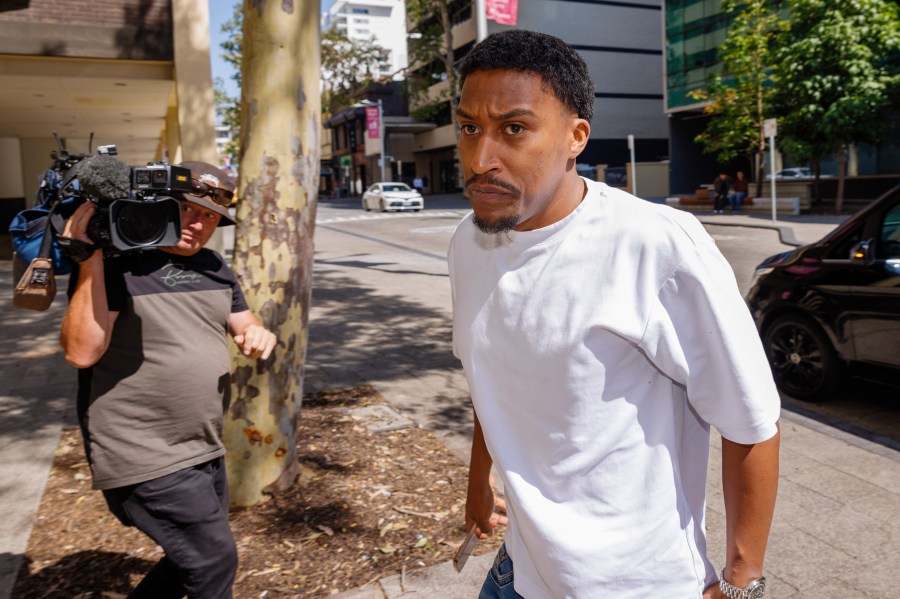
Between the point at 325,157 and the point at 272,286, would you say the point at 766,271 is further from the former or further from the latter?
the point at 325,157

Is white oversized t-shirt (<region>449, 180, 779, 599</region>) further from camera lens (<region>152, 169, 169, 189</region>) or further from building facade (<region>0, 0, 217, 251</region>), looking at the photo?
building facade (<region>0, 0, 217, 251</region>)

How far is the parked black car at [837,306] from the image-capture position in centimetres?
511

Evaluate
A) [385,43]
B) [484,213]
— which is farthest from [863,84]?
A: [385,43]

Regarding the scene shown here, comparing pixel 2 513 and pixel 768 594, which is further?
pixel 2 513

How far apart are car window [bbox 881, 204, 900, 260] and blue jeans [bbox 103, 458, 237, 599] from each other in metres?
4.69

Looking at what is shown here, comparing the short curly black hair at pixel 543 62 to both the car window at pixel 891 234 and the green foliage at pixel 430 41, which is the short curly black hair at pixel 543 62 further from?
the green foliage at pixel 430 41

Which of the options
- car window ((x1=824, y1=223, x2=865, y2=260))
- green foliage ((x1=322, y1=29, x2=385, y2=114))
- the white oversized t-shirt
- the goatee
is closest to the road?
car window ((x1=824, y1=223, x2=865, y2=260))

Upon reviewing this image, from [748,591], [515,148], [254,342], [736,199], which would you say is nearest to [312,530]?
[254,342]

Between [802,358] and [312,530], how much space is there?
407cm

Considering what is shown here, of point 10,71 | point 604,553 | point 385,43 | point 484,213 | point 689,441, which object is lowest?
point 604,553

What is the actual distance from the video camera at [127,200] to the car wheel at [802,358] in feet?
16.1

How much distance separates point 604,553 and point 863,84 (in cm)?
2418

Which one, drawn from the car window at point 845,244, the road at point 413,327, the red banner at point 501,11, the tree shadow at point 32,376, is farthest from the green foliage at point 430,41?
the car window at point 845,244

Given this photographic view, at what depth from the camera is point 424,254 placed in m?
17.4
